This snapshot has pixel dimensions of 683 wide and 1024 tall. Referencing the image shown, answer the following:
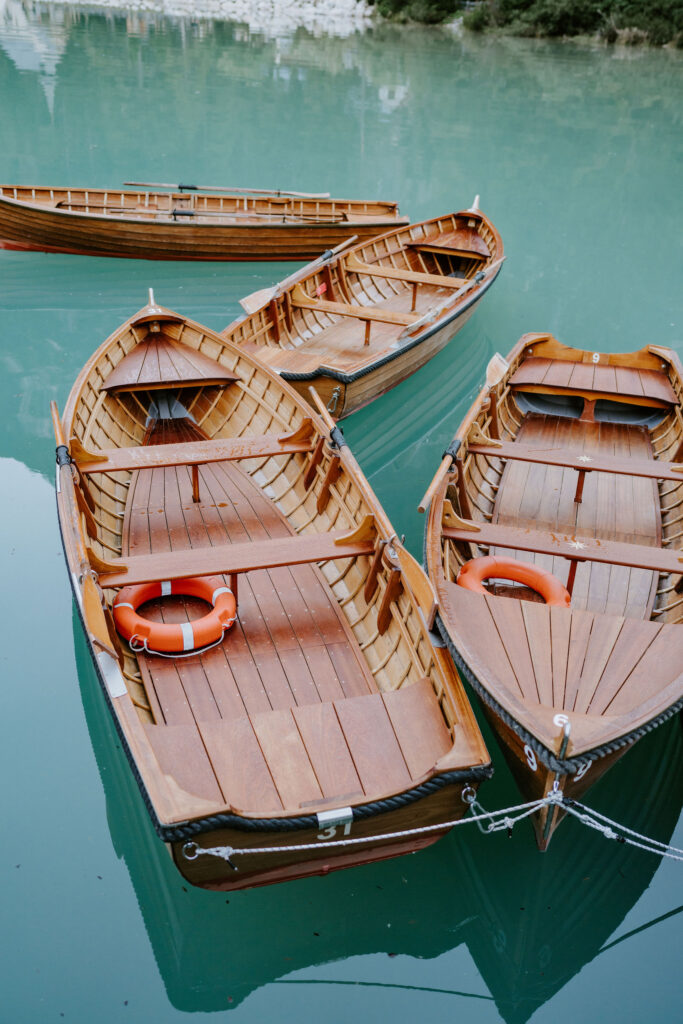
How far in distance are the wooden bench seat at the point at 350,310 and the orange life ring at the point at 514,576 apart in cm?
455

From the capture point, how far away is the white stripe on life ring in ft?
18.0

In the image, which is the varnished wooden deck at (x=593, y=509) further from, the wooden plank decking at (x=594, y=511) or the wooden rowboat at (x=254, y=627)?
the wooden rowboat at (x=254, y=627)

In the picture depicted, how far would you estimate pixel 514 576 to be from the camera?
6.18 metres

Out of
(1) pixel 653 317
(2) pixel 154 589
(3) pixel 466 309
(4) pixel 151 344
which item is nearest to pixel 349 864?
(2) pixel 154 589

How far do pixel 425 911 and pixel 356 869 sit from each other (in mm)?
495

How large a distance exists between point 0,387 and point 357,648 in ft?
24.1

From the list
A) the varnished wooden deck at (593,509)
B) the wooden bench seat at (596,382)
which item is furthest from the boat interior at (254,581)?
the wooden bench seat at (596,382)

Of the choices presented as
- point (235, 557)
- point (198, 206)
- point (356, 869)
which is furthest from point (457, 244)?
point (356, 869)

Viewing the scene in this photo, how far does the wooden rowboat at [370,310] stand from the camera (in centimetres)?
931

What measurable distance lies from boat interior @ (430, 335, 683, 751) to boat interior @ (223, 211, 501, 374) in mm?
1992

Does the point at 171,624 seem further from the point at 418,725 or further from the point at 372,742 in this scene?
the point at 418,725

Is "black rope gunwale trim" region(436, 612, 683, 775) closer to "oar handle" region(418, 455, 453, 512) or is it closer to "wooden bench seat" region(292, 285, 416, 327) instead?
"oar handle" region(418, 455, 453, 512)

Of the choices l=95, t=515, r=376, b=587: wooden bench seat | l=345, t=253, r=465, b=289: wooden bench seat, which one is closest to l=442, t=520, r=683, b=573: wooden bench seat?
l=95, t=515, r=376, b=587: wooden bench seat

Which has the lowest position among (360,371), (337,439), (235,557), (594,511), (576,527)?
(576,527)
